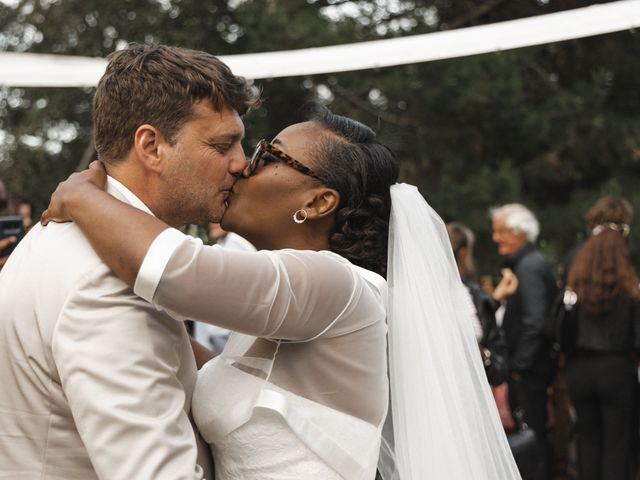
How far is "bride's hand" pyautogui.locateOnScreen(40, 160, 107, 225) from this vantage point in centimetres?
225

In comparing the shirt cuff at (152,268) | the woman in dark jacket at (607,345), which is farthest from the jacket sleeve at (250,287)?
the woman in dark jacket at (607,345)

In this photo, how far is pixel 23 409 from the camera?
2.15 meters

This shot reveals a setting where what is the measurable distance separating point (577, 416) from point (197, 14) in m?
6.94

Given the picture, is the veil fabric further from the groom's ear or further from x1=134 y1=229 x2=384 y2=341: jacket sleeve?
the groom's ear

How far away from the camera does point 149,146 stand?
2328 millimetres

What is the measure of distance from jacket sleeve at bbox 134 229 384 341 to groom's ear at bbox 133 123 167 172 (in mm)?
253

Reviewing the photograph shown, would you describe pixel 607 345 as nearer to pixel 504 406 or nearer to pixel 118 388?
pixel 504 406

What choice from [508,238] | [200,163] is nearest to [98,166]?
[200,163]

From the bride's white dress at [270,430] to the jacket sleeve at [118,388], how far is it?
36 cm

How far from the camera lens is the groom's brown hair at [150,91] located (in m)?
2.29

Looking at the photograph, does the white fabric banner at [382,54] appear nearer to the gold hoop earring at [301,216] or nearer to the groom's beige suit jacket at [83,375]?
the gold hoop earring at [301,216]

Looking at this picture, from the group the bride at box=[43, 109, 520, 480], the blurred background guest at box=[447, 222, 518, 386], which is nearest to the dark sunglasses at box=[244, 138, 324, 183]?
the bride at box=[43, 109, 520, 480]

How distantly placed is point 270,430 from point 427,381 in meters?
0.57

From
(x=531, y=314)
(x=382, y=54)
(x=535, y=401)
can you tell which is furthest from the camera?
(x=535, y=401)
